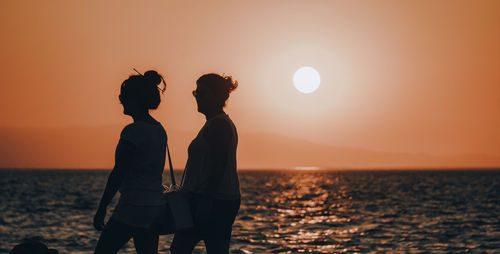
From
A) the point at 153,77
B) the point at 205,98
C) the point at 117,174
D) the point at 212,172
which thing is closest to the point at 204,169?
the point at 212,172

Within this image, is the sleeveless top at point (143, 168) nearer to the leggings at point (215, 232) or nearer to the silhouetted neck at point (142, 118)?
the silhouetted neck at point (142, 118)

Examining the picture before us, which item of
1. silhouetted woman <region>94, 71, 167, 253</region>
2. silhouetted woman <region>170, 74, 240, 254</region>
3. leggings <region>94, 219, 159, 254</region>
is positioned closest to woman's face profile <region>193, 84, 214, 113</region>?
silhouetted woman <region>170, 74, 240, 254</region>

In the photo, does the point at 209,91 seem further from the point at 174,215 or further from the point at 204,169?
the point at 174,215

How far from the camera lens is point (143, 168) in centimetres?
511

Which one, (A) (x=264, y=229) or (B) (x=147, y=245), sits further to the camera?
(A) (x=264, y=229)

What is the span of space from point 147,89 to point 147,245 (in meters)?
1.41

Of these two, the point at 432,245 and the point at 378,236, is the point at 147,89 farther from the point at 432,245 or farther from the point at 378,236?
the point at 378,236

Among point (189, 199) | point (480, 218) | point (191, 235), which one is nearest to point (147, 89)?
point (189, 199)

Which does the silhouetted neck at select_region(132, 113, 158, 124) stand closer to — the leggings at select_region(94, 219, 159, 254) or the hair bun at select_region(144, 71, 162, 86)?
the hair bun at select_region(144, 71, 162, 86)

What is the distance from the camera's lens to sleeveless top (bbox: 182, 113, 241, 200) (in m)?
5.43

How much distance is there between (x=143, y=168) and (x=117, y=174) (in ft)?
0.82

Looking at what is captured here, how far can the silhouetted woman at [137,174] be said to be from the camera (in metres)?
5.01

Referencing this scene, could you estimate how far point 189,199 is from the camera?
545cm

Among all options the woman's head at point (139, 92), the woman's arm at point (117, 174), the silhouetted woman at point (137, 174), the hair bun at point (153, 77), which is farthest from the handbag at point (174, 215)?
the hair bun at point (153, 77)
